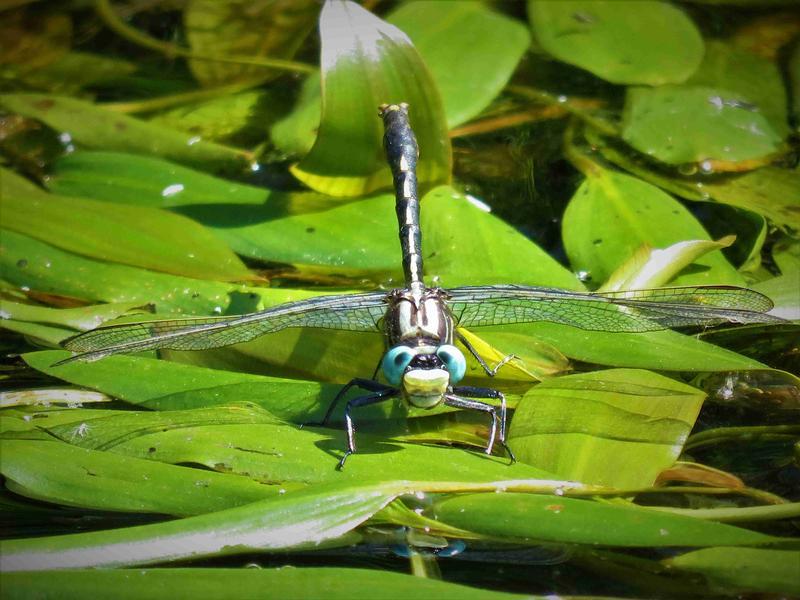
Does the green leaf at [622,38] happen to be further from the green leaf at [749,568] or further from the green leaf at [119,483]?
the green leaf at [119,483]

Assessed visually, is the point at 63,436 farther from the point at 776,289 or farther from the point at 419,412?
the point at 776,289

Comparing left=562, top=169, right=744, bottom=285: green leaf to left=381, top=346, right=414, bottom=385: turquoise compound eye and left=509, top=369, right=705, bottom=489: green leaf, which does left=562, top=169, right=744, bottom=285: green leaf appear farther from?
left=381, top=346, right=414, bottom=385: turquoise compound eye

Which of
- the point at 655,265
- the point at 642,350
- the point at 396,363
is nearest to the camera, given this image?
the point at 396,363

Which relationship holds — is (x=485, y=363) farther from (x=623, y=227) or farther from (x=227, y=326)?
(x=623, y=227)

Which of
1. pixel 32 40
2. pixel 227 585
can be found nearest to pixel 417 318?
pixel 227 585

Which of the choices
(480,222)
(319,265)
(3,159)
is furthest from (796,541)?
(3,159)
